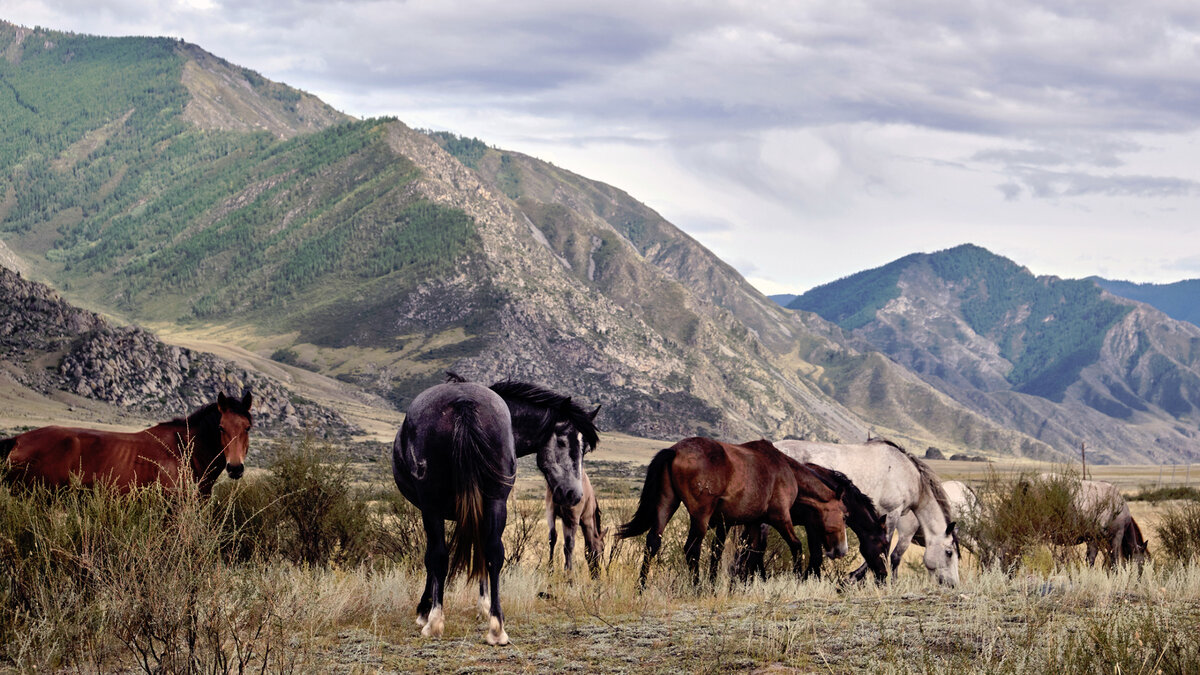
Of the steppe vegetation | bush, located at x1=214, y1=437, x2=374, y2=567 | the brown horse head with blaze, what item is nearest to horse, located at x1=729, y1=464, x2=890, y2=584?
the steppe vegetation

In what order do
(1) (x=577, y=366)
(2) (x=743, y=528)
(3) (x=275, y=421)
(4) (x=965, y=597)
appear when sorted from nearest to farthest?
(4) (x=965, y=597) < (2) (x=743, y=528) < (3) (x=275, y=421) < (1) (x=577, y=366)

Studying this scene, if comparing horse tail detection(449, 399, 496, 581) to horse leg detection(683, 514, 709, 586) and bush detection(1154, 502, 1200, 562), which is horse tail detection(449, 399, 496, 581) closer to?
horse leg detection(683, 514, 709, 586)

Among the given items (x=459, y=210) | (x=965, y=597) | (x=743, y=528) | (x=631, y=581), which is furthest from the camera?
(x=459, y=210)

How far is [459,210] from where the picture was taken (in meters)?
170

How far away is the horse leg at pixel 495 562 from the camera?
26.9 feet

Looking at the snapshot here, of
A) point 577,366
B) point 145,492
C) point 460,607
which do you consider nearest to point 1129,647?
point 460,607

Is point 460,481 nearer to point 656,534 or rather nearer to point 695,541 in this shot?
point 656,534

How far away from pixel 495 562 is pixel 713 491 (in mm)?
4288

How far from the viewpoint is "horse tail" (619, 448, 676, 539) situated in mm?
12438

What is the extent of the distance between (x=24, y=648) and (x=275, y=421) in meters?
76.5

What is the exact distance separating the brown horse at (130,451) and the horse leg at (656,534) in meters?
4.63

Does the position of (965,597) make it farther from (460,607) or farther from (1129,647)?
(460,607)

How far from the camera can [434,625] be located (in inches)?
340

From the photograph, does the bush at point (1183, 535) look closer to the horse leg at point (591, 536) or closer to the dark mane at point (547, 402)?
the horse leg at point (591, 536)
